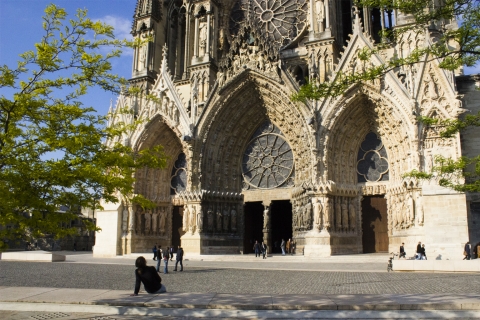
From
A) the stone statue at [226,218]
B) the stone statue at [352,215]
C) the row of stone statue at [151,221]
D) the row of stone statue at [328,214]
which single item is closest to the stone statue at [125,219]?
the row of stone statue at [151,221]

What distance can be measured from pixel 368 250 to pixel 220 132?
1013cm

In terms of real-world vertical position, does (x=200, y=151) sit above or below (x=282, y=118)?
below

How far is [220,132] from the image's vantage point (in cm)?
2430

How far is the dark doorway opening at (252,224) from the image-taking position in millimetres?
24516

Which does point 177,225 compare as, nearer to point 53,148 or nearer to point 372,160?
point 372,160

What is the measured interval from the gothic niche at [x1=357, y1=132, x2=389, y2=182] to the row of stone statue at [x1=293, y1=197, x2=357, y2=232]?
4.91 feet

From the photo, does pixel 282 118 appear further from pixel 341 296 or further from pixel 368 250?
pixel 341 296

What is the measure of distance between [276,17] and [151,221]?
48.8 ft

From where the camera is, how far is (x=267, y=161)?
80.6ft

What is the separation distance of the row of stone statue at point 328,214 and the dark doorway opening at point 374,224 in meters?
0.73

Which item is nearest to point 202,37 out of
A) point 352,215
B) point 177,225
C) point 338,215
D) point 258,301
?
point 177,225

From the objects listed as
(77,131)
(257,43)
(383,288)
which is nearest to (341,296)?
(383,288)

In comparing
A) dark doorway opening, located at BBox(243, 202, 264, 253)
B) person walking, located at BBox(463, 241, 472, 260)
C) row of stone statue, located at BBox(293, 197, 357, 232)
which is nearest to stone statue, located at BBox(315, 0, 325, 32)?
row of stone statue, located at BBox(293, 197, 357, 232)

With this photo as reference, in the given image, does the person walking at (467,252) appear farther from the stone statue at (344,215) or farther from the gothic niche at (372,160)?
the gothic niche at (372,160)
